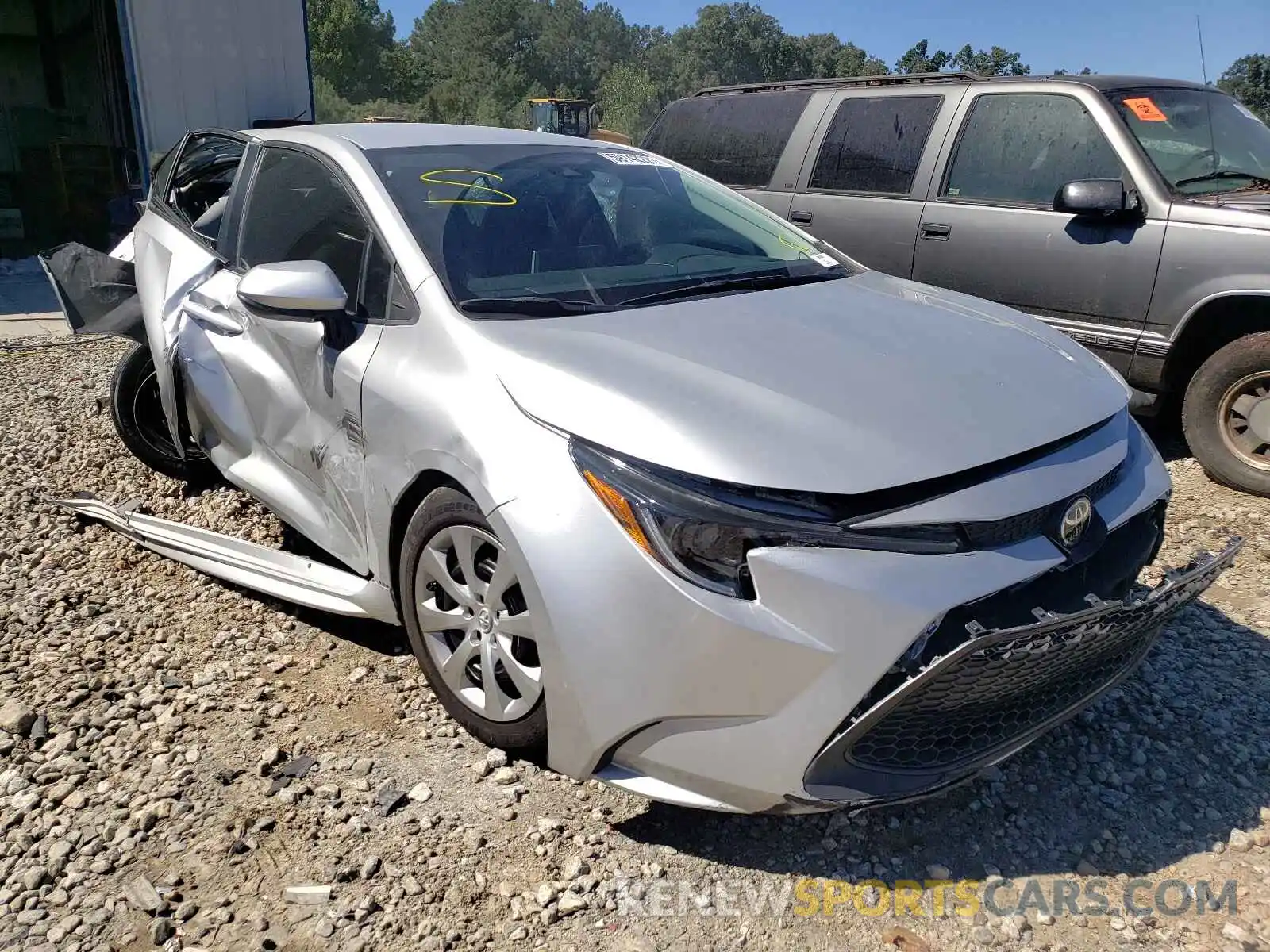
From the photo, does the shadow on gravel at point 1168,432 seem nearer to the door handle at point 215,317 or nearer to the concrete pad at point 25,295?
the door handle at point 215,317

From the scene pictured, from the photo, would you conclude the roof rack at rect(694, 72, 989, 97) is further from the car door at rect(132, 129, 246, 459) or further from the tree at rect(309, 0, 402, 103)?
the tree at rect(309, 0, 402, 103)

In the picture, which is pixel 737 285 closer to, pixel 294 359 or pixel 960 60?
pixel 294 359

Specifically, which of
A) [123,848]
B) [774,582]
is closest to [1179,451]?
[774,582]

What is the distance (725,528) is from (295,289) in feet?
4.94

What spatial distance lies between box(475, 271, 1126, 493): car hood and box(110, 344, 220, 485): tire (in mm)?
2817

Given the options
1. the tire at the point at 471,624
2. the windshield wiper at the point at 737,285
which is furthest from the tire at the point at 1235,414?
the tire at the point at 471,624

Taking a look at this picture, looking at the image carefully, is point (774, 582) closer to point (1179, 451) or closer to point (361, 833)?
point (361, 833)

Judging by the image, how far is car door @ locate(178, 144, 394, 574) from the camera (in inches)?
115

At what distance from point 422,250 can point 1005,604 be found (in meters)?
1.82

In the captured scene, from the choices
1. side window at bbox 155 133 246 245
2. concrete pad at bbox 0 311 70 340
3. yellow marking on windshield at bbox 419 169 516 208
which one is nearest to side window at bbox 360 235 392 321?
yellow marking on windshield at bbox 419 169 516 208

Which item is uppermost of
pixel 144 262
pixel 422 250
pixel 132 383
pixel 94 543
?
pixel 422 250

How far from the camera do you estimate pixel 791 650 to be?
6.42ft

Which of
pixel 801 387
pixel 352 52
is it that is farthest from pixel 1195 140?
pixel 352 52

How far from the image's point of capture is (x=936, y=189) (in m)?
5.41
